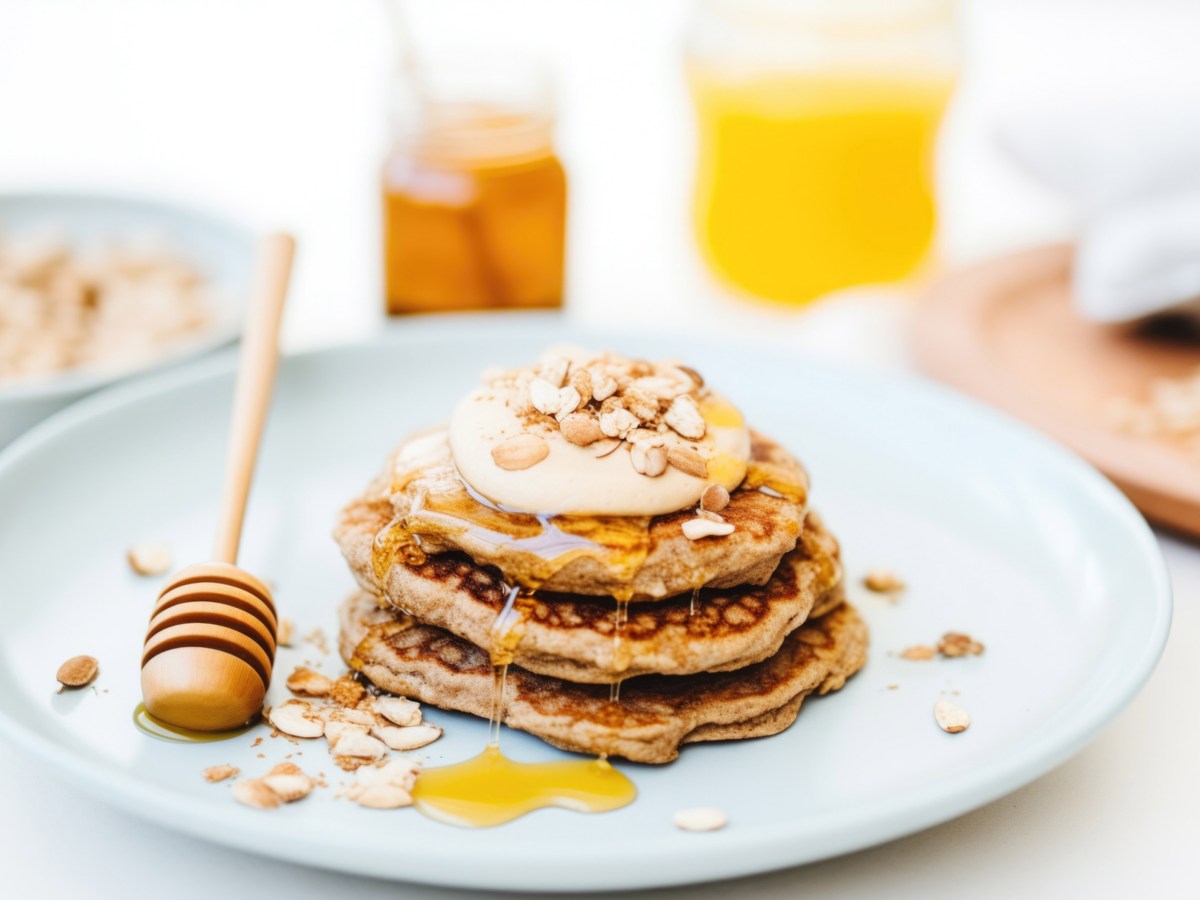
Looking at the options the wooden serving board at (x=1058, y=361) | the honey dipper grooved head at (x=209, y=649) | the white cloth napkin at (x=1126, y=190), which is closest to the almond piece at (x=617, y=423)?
the honey dipper grooved head at (x=209, y=649)

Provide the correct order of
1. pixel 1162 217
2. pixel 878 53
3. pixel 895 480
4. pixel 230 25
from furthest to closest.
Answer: pixel 230 25, pixel 878 53, pixel 1162 217, pixel 895 480

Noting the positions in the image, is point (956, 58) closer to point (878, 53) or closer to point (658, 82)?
point (878, 53)

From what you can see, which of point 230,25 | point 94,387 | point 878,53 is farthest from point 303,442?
point 230,25

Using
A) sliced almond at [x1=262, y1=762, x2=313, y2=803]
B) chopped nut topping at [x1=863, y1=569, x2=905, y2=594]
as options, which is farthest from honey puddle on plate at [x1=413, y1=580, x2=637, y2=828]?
chopped nut topping at [x1=863, y1=569, x2=905, y2=594]

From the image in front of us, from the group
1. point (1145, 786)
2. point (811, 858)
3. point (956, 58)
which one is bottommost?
point (1145, 786)

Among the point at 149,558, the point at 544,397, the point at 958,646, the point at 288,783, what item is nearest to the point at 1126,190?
the point at 958,646

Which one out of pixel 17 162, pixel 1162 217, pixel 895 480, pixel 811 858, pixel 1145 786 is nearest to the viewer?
pixel 811 858

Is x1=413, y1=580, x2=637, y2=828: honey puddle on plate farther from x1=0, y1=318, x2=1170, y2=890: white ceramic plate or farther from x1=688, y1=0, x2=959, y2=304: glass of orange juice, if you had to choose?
x1=688, y1=0, x2=959, y2=304: glass of orange juice

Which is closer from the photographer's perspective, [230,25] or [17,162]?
[17,162]
